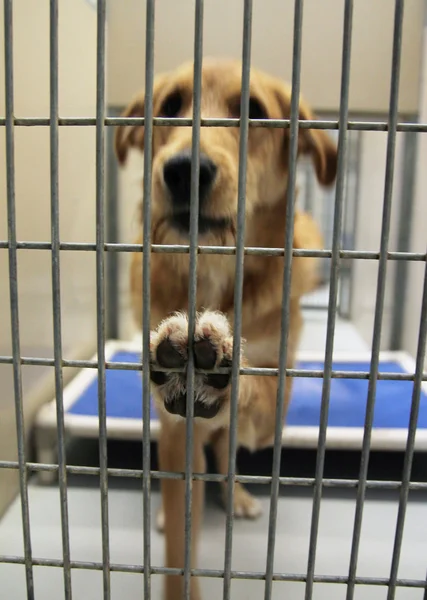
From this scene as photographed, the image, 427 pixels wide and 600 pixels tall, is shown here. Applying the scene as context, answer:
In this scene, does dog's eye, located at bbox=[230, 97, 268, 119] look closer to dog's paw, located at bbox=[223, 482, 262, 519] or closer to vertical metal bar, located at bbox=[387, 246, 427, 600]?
vertical metal bar, located at bbox=[387, 246, 427, 600]

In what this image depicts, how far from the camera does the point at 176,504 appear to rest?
0.98m

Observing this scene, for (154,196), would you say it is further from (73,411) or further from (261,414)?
(73,411)

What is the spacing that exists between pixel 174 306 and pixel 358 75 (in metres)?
1.11

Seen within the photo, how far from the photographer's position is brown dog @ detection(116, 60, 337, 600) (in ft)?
2.99

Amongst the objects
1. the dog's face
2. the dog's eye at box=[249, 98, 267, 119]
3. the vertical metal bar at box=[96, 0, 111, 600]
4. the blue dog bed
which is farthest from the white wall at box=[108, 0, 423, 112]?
the vertical metal bar at box=[96, 0, 111, 600]

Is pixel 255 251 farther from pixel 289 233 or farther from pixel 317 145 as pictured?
pixel 317 145

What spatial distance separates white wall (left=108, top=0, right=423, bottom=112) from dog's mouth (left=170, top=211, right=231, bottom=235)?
0.84 metres

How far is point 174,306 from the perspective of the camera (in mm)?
1139

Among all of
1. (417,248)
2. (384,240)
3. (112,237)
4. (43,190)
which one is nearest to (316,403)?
(417,248)

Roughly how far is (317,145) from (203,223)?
427mm

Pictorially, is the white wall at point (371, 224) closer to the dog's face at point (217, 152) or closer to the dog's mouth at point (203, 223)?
the dog's face at point (217, 152)

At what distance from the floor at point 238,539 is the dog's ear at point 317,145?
0.78 m

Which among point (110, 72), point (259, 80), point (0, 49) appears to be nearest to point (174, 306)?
point (259, 80)

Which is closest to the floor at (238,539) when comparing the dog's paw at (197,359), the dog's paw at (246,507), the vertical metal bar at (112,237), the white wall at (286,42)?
the dog's paw at (246,507)
